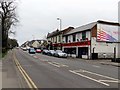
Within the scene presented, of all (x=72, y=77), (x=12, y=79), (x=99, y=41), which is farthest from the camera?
(x=99, y=41)

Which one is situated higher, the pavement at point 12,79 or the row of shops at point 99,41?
the row of shops at point 99,41

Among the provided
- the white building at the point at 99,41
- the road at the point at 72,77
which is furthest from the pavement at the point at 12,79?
the white building at the point at 99,41

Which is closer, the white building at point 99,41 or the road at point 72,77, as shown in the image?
the road at point 72,77

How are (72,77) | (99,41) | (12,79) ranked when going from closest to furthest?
(12,79) → (72,77) → (99,41)

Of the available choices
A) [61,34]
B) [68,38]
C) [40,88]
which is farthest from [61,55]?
[40,88]

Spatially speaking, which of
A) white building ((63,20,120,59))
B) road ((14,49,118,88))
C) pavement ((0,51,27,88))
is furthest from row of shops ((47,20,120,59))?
pavement ((0,51,27,88))

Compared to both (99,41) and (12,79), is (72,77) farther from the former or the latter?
(99,41)

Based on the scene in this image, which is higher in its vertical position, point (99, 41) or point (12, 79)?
point (99, 41)

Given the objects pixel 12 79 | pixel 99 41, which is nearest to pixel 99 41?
pixel 99 41

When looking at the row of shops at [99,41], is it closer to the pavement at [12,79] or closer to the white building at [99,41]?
the white building at [99,41]

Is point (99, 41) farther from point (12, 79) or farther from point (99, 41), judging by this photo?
point (12, 79)

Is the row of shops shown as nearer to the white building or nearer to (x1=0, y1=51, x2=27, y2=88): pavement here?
the white building

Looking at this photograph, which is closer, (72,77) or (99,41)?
(72,77)

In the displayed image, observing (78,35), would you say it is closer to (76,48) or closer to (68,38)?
(76,48)
